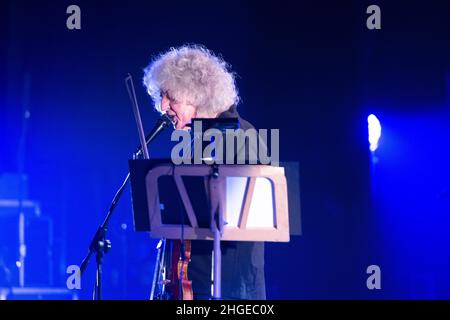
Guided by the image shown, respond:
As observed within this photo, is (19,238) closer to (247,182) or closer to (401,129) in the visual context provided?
(401,129)

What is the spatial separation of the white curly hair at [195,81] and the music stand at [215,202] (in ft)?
2.36

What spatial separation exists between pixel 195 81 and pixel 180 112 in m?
0.15

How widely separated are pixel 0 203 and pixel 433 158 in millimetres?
2898

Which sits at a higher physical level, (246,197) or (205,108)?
(205,108)

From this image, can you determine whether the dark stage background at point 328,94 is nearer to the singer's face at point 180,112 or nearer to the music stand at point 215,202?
the singer's face at point 180,112

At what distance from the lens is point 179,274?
2.24m

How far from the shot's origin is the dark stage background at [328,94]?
4102 millimetres

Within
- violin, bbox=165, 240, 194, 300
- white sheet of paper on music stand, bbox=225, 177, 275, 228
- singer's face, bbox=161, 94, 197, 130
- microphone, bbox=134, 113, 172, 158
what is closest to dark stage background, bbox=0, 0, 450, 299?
singer's face, bbox=161, 94, 197, 130

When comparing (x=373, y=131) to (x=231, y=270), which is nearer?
(x=231, y=270)

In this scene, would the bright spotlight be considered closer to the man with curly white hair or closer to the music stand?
the man with curly white hair

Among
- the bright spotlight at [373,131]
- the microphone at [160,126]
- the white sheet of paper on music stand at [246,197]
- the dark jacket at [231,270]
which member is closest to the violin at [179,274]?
the dark jacket at [231,270]

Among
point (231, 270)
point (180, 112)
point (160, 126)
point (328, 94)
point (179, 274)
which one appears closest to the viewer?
point (179, 274)

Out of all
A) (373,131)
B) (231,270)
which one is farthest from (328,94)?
(231,270)

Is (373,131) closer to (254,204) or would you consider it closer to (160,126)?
(160,126)
